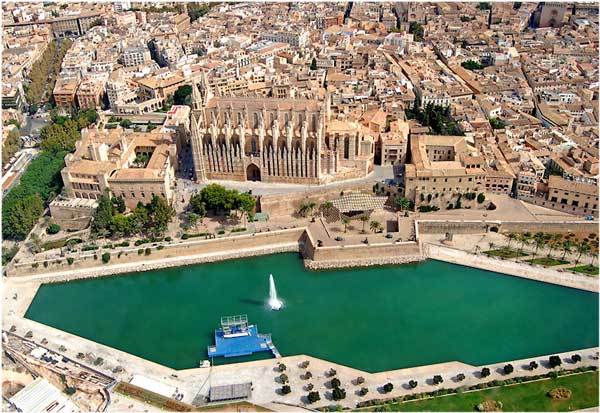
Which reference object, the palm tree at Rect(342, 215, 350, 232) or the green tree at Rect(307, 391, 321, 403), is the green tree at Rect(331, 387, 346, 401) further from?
the palm tree at Rect(342, 215, 350, 232)

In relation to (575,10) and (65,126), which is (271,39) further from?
(575,10)

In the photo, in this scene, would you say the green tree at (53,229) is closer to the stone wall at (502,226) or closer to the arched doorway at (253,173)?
the arched doorway at (253,173)

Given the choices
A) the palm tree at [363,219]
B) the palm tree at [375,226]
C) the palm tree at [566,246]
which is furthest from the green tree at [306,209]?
the palm tree at [566,246]

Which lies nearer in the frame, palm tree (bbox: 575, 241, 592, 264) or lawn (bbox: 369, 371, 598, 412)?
lawn (bbox: 369, 371, 598, 412)

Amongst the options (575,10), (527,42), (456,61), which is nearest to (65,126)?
(456,61)

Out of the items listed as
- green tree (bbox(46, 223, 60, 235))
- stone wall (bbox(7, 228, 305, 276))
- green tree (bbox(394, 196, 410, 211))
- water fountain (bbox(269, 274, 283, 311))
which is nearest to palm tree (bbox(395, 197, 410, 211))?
green tree (bbox(394, 196, 410, 211))

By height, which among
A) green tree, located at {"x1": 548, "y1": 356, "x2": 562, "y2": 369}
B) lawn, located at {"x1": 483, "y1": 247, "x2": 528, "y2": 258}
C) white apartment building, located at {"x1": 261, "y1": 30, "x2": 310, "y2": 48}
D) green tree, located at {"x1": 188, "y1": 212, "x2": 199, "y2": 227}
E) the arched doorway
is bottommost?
green tree, located at {"x1": 548, "y1": 356, "x2": 562, "y2": 369}

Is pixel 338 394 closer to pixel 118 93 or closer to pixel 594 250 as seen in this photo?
pixel 594 250
